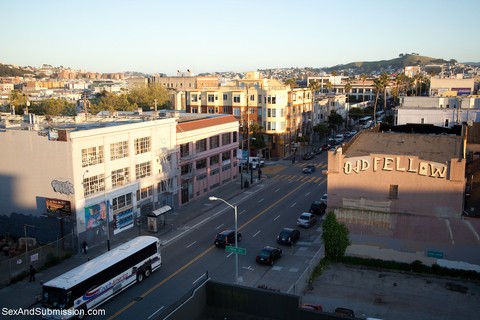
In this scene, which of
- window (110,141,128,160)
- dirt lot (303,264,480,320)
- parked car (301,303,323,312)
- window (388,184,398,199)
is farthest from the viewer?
window (110,141,128,160)

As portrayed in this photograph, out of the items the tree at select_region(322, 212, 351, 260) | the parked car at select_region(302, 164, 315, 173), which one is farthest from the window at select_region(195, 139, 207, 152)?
the tree at select_region(322, 212, 351, 260)

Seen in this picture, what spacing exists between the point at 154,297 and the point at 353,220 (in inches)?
638

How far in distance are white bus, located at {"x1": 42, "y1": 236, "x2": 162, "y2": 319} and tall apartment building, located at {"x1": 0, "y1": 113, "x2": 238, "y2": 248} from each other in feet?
27.1

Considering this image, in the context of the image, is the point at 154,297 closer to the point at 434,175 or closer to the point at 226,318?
the point at 226,318

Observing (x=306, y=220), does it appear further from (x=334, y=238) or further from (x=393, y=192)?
(x=393, y=192)

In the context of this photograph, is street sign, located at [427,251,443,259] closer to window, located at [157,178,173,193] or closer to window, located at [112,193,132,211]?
window, located at [112,193,132,211]

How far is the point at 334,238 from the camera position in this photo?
35.2m

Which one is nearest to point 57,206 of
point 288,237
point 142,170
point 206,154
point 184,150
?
point 142,170

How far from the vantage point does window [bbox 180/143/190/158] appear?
5641 centimetres

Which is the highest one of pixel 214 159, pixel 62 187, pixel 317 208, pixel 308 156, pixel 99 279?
pixel 62 187

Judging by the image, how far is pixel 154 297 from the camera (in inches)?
1249

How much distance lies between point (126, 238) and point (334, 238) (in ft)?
66.5

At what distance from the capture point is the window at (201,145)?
5929 centimetres

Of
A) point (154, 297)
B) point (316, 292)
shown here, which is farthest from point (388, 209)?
point (154, 297)
